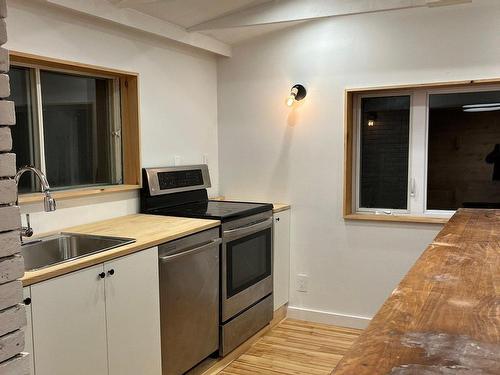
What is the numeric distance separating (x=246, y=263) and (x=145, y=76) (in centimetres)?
146

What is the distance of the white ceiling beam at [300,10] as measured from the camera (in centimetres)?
290

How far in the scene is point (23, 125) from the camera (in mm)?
2605

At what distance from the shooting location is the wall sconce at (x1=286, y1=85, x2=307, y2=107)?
372 centimetres

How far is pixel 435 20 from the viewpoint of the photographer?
3.31m

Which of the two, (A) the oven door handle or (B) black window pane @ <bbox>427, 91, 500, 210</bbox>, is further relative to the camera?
(B) black window pane @ <bbox>427, 91, 500, 210</bbox>

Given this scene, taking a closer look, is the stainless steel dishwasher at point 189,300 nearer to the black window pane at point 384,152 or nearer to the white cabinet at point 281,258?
the white cabinet at point 281,258

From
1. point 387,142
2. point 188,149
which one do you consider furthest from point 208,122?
point 387,142

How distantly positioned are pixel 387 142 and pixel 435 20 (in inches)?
36.0

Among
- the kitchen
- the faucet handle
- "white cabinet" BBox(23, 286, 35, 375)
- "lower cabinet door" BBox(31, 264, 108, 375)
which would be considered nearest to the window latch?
the kitchen

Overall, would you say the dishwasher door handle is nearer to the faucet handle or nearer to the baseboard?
the faucet handle

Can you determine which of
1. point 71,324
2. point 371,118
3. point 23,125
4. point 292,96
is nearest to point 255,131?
point 292,96

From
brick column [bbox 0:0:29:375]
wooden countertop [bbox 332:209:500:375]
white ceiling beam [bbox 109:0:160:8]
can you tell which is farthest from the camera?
white ceiling beam [bbox 109:0:160:8]

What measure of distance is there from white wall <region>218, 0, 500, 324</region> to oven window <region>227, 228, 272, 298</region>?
418 mm

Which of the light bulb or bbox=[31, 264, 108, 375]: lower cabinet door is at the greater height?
the light bulb
